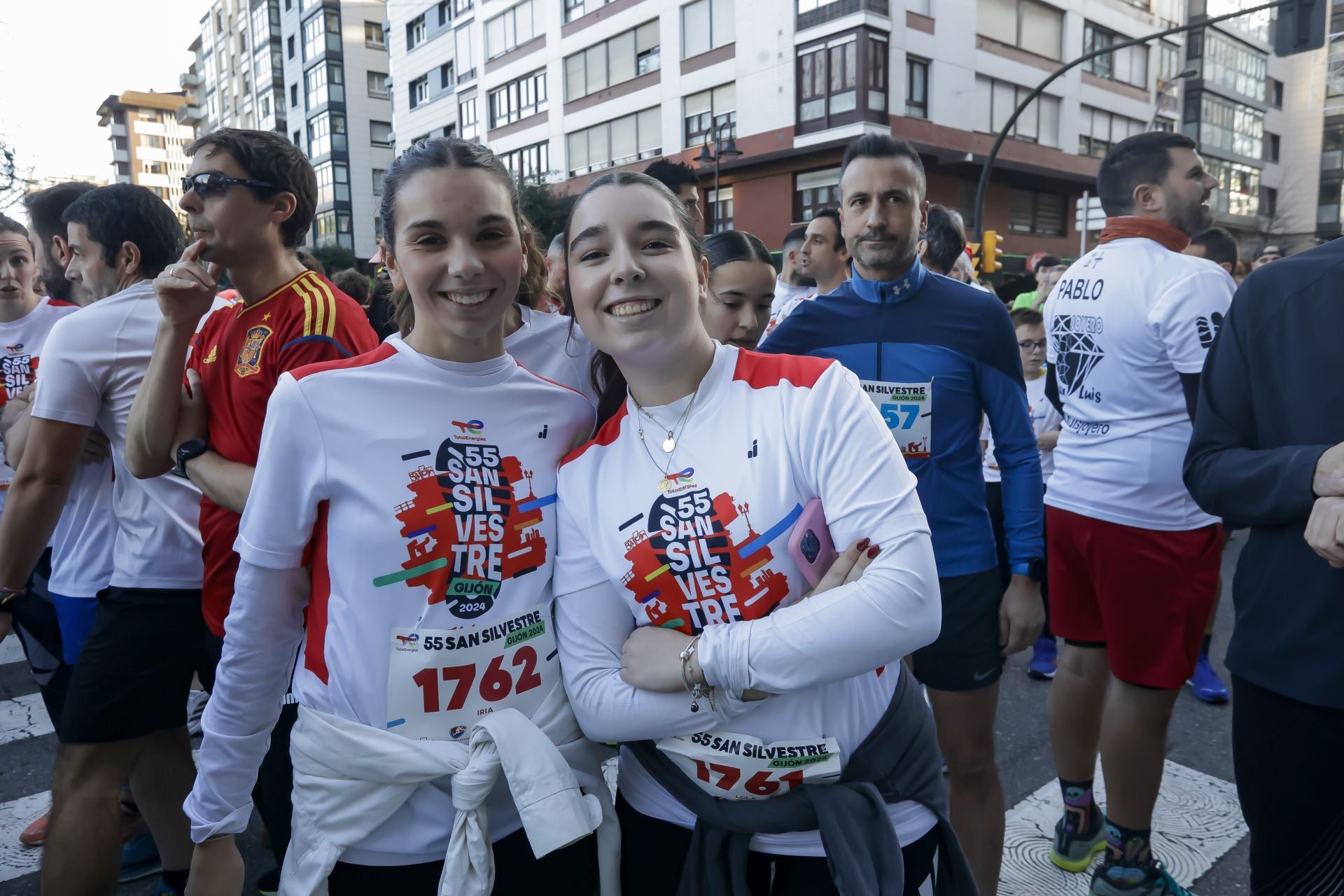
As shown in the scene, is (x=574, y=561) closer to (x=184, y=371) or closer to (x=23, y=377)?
(x=184, y=371)

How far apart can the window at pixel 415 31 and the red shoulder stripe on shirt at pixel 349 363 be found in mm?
44021

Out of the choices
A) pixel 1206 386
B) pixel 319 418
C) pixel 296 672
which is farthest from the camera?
pixel 1206 386

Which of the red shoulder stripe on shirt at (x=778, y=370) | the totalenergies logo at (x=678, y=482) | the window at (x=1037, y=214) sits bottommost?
the totalenergies logo at (x=678, y=482)

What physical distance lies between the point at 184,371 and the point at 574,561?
1.24 metres

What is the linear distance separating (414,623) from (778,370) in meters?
0.87

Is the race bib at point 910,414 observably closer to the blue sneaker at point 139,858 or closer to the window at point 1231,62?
the blue sneaker at point 139,858

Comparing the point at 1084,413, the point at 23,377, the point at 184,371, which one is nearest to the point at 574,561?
the point at 184,371

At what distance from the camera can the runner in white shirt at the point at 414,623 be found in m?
1.64

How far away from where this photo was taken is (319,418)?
5.42 ft

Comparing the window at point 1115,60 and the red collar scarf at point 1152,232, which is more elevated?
the window at point 1115,60

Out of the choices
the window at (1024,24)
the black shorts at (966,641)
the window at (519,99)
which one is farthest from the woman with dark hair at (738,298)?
the window at (519,99)

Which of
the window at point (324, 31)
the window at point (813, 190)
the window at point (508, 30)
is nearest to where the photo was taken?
the window at point (813, 190)

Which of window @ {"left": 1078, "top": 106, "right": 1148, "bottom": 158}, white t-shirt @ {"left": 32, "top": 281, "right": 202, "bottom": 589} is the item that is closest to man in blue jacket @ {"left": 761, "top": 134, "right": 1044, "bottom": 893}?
white t-shirt @ {"left": 32, "top": 281, "right": 202, "bottom": 589}

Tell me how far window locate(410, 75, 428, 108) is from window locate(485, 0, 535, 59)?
20.4ft
